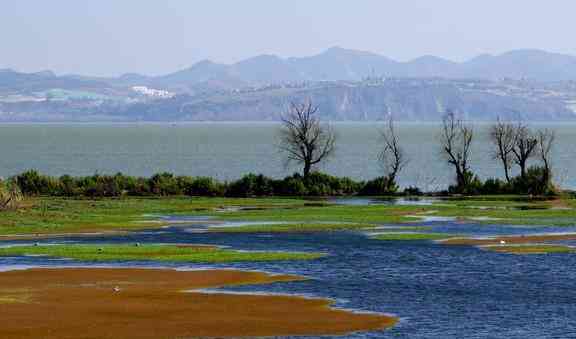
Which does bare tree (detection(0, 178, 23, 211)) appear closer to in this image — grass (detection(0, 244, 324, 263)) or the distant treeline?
the distant treeline

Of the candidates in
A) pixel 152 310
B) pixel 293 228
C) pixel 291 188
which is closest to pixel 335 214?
pixel 293 228

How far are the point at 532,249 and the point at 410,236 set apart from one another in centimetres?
797

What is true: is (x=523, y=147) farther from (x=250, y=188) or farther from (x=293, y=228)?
(x=293, y=228)

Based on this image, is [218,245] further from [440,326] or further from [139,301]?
[440,326]

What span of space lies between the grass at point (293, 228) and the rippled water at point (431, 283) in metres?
3.86

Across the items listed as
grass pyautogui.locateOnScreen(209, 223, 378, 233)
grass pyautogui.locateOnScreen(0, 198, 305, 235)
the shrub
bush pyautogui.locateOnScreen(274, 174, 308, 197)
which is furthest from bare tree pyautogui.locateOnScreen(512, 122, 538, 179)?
grass pyautogui.locateOnScreen(209, 223, 378, 233)

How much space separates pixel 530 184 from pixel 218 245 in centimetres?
4202

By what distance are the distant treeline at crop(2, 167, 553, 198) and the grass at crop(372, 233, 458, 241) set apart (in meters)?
32.5

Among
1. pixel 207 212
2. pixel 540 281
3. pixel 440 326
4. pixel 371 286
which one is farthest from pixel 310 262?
pixel 207 212

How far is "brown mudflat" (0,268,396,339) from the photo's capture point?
116ft

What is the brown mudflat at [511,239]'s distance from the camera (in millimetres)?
57219

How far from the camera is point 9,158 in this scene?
187125mm

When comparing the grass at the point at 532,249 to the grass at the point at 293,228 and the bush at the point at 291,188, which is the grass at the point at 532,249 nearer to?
the grass at the point at 293,228

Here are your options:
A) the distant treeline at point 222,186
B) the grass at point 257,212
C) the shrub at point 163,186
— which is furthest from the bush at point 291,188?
the shrub at point 163,186
